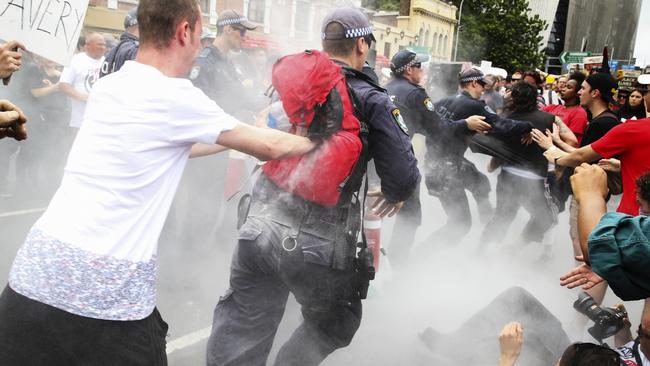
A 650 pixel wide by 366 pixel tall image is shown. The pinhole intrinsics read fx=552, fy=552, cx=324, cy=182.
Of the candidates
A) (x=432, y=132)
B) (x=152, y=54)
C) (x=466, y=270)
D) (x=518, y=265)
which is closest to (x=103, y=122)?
(x=152, y=54)

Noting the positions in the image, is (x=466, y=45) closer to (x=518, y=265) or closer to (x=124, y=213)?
(x=518, y=265)

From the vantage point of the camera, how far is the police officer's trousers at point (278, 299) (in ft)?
6.89

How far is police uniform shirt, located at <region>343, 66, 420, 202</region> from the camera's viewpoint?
88.0 inches

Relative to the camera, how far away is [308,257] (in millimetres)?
2080

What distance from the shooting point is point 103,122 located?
4.96ft

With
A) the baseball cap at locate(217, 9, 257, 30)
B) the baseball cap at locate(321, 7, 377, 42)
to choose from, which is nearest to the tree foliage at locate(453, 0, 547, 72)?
the baseball cap at locate(217, 9, 257, 30)

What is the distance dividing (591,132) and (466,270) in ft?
5.19

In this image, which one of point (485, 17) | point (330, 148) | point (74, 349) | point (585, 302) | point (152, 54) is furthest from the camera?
point (485, 17)

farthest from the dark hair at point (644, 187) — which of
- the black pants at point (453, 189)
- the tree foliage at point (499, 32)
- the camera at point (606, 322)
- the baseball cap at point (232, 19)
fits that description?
the tree foliage at point (499, 32)

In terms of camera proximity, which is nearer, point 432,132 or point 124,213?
point 124,213

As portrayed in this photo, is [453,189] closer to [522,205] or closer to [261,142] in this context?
[522,205]

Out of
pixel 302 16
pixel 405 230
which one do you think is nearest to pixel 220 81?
pixel 302 16

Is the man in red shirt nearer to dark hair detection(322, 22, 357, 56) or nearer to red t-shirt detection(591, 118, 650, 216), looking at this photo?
red t-shirt detection(591, 118, 650, 216)

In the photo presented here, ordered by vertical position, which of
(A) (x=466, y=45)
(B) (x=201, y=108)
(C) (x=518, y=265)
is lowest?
(C) (x=518, y=265)
